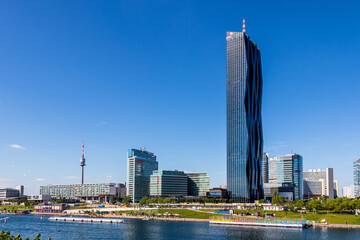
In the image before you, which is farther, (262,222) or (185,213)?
(185,213)

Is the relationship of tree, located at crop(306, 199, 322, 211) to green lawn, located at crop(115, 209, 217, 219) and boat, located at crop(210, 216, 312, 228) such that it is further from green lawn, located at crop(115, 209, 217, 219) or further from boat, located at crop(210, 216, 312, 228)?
green lawn, located at crop(115, 209, 217, 219)

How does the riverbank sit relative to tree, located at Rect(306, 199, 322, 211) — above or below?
below

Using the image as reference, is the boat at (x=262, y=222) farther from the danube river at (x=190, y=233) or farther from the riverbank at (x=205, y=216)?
the danube river at (x=190, y=233)

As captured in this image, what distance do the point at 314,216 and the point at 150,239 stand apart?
78.0 m

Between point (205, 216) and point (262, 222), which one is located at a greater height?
point (262, 222)

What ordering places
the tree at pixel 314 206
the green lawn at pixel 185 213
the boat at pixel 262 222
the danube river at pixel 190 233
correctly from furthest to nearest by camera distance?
the green lawn at pixel 185 213 → the tree at pixel 314 206 → the boat at pixel 262 222 → the danube river at pixel 190 233

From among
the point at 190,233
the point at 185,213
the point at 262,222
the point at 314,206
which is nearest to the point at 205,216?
the point at 185,213

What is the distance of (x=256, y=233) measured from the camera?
122 metres

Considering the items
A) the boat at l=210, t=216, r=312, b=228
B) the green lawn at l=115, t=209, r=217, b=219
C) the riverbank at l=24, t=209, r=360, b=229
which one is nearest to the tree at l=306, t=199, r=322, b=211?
the riverbank at l=24, t=209, r=360, b=229

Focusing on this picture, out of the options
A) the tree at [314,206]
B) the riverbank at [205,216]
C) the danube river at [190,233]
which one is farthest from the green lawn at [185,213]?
the tree at [314,206]

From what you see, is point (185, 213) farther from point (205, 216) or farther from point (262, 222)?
point (262, 222)

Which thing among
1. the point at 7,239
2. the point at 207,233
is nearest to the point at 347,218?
the point at 207,233

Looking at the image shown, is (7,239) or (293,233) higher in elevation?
(7,239)

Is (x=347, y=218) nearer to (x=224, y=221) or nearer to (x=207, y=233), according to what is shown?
(x=224, y=221)
